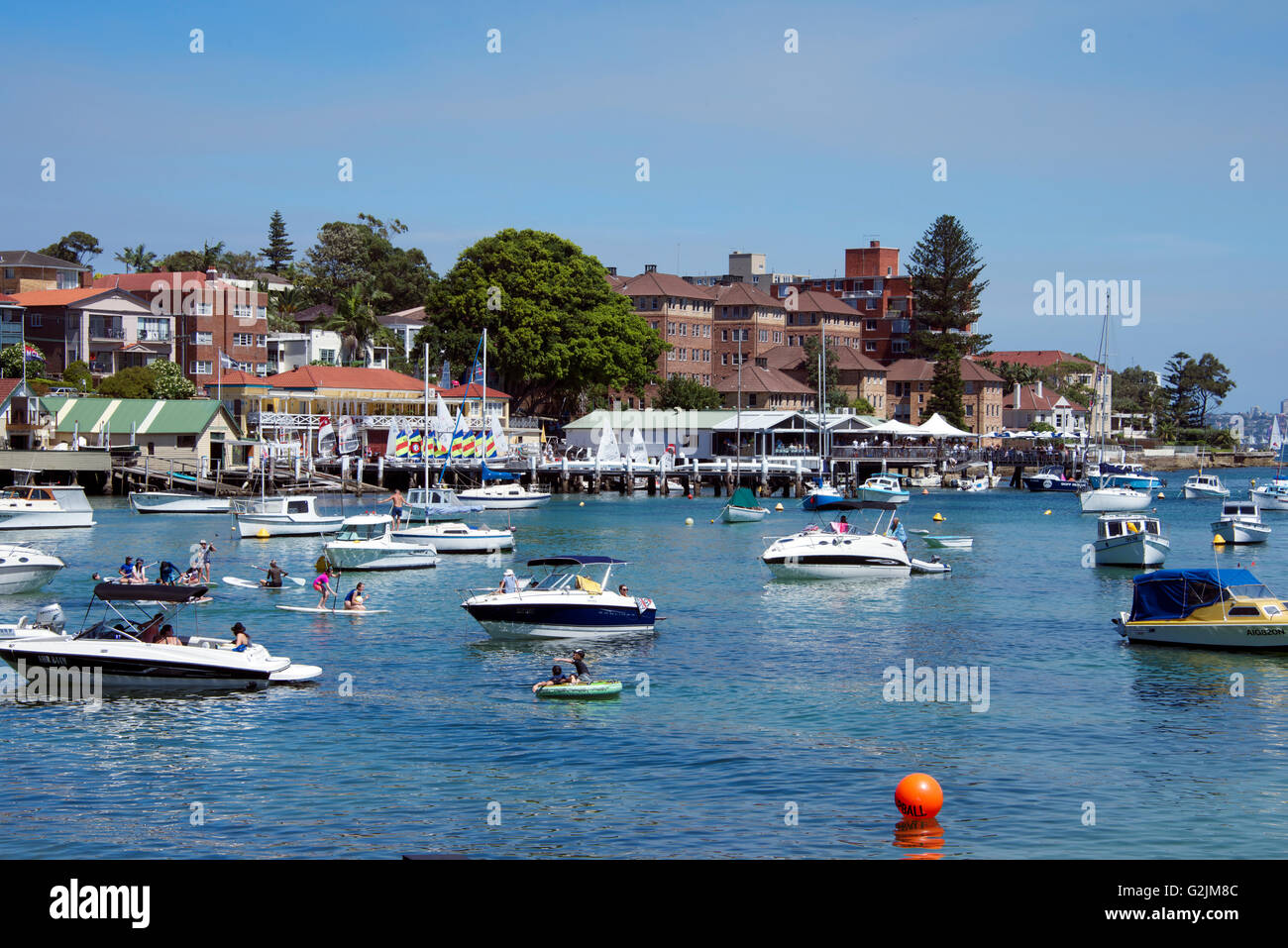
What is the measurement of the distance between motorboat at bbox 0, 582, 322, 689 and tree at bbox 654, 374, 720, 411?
122091mm

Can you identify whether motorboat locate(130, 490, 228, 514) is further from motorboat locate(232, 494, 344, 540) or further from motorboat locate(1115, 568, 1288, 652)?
motorboat locate(1115, 568, 1288, 652)

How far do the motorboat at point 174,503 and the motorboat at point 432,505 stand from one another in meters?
18.0

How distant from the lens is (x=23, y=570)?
49.5m

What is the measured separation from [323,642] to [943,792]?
74.7 feet

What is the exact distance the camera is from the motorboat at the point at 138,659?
1230 inches

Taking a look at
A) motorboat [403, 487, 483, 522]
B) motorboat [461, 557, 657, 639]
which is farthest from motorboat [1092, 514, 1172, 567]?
motorboat [403, 487, 483, 522]

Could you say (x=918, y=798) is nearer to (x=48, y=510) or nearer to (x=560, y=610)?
(x=560, y=610)

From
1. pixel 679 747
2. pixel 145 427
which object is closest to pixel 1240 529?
pixel 679 747

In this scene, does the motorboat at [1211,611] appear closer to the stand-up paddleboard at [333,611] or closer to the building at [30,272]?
the stand-up paddleboard at [333,611]

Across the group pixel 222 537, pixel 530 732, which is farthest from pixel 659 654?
pixel 222 537

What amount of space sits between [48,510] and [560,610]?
51.1m
